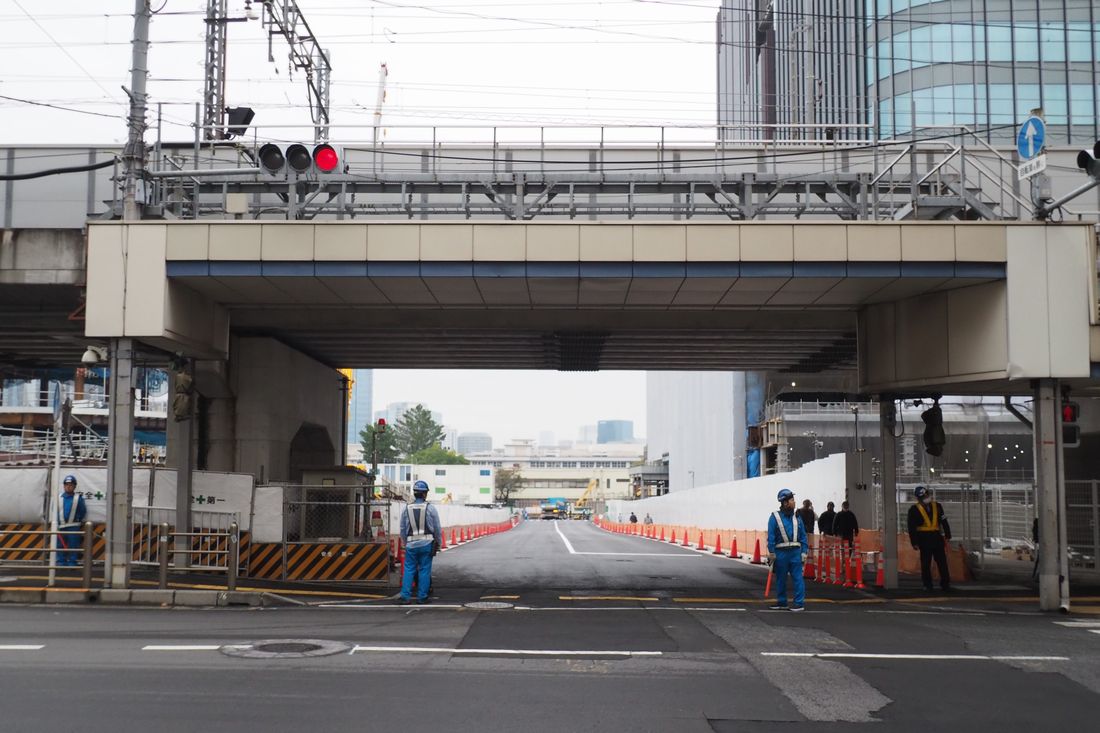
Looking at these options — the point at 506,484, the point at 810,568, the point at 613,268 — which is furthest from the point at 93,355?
the point at 506,484

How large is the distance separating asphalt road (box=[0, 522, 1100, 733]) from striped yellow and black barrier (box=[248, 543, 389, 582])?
10.2 ft

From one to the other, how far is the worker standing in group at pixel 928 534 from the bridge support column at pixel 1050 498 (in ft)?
8.68

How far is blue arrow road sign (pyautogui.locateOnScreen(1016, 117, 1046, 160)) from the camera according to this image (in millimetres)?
15469

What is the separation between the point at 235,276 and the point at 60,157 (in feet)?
26.3

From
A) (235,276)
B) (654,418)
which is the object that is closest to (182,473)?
(235,276)

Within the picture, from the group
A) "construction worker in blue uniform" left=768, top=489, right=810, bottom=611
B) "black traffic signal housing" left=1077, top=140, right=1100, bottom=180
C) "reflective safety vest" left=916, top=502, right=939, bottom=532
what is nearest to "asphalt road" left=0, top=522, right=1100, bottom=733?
"construction worker in blue uniform" left=768, top=489, right=810, bottom=611

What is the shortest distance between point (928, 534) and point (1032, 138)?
743cm

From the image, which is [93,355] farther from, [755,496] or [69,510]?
[755,496]

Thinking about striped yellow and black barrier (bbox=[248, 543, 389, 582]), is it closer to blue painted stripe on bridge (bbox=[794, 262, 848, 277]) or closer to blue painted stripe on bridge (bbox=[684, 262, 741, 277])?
blue painted stripe on bridge (bbox=[684, 262, 741, 277])

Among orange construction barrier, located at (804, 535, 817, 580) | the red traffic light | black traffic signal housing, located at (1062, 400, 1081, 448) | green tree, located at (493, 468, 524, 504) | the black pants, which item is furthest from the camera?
green tree, located at (493, 468, 524, 504)

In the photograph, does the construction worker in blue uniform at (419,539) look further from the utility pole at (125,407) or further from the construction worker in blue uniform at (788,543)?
the construction worker in blue uniform at (788,543)

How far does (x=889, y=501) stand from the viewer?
19266mm

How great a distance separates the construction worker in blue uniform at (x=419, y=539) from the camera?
51.3 feet

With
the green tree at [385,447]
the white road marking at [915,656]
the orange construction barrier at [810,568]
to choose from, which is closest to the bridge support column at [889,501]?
the orange construction barrier at [810,568]
